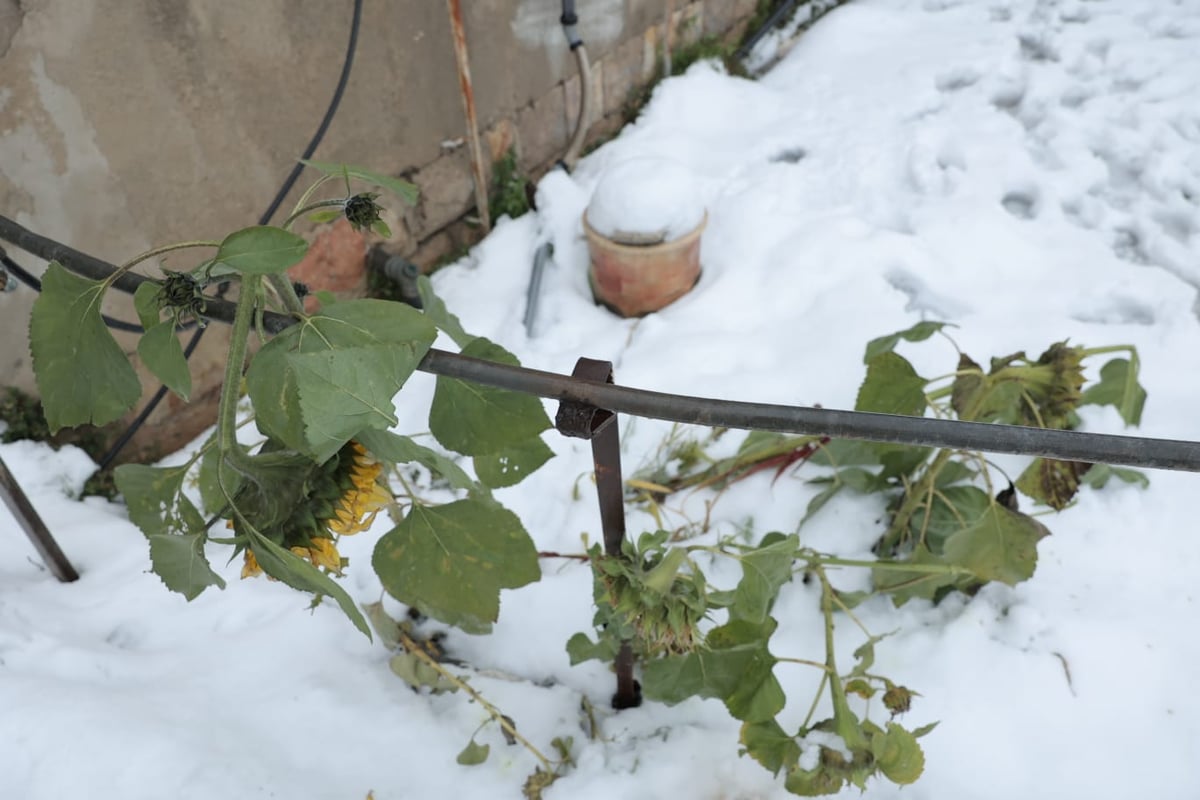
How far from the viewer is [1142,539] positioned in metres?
1.45

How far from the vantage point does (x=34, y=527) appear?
1.21 meters

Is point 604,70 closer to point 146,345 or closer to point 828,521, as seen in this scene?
point 828,521

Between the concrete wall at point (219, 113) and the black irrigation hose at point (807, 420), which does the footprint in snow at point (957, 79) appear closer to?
the concrete wall at point (219, 113)

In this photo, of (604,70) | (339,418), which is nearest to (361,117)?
(604,70)

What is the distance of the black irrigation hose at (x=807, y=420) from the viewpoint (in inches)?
22.7

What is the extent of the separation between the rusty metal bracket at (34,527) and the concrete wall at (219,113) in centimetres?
48

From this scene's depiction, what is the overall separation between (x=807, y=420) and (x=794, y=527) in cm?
96

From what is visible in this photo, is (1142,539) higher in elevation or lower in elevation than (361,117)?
lower

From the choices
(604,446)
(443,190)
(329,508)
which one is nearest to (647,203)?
(443,190)

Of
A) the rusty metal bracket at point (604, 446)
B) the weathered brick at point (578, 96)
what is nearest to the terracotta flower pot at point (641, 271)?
the weathered brick at point (578, 96)

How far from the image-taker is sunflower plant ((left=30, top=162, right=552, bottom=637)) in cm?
54

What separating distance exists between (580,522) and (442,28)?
52.2 inches

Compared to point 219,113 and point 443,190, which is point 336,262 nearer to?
point 443,190

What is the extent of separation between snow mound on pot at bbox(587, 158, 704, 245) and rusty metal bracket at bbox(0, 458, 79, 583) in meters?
1.32
